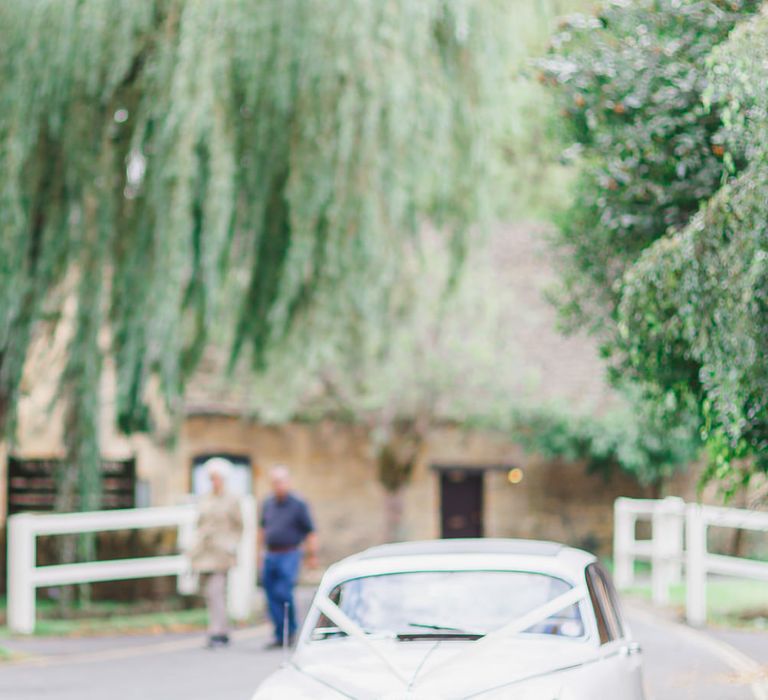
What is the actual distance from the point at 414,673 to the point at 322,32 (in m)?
8.72

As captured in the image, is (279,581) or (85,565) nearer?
(279,581)

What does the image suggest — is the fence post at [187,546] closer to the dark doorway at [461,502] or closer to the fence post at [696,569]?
the fence post at [696,569]

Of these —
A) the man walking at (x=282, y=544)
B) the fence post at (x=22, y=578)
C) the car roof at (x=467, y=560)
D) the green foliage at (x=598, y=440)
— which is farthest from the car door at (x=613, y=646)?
the green foliage at (x=598, y=440)

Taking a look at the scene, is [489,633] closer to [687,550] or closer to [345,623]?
[345,623]

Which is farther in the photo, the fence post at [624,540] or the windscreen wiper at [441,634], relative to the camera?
the fence post at [624,540]

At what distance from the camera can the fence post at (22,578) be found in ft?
45.1

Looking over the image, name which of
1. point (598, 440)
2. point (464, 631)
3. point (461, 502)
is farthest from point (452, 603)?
point (461, 502)

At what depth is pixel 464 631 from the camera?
21.2ft

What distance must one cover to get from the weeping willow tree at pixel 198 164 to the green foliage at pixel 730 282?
18.0 ft

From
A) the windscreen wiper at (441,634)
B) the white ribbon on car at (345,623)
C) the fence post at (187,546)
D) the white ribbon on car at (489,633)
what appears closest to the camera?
the white ribbon on car at (489,633)

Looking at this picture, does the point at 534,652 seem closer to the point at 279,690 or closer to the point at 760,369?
the point at 279,690

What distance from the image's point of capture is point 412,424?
89.3 feet

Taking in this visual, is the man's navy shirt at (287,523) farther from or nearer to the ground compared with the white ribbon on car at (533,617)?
nearer to the ground

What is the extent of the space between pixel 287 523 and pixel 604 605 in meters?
6.44
